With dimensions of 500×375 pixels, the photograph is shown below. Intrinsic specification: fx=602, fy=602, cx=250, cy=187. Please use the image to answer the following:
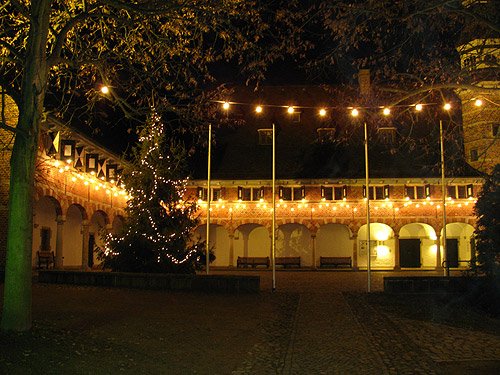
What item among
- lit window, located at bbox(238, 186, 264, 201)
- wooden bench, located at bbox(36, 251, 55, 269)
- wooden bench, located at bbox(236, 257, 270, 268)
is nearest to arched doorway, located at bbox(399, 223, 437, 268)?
wooden bench, located at bbox(236, 257, 270, 268)

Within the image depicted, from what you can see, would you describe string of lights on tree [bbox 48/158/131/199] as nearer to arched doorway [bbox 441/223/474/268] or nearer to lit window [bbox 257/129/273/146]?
lit window [bbox 257/129/273/146]

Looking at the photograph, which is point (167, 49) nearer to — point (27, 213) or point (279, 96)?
point (27, 213)

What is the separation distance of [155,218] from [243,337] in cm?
1150

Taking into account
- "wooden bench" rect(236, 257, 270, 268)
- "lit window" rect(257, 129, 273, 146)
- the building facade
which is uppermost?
"lit window" rect(257, 129, 273, 146)

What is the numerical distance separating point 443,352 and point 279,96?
112 feet

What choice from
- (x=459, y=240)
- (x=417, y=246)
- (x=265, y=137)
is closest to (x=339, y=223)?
(x=417, y=246)

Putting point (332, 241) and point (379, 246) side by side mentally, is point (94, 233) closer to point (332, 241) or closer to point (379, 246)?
point (332, 241)

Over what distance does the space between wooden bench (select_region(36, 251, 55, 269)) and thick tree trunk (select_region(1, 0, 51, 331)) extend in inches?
728

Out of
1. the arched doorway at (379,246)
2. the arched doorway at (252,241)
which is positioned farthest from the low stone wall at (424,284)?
the arched doorway at (252,241)

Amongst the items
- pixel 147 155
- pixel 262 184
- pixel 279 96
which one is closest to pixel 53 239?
pixel 147 155

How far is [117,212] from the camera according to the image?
36188 mm

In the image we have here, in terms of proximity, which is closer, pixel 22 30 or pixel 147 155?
pixel 22 30

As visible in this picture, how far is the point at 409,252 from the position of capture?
131 feet

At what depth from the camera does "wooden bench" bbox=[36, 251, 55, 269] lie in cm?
2686
